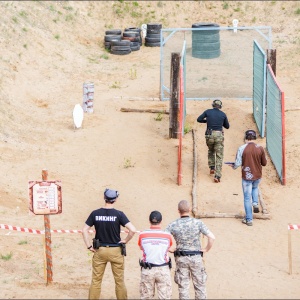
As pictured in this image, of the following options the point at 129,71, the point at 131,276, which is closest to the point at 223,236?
the point at 131,276

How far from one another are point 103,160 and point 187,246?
364 inches

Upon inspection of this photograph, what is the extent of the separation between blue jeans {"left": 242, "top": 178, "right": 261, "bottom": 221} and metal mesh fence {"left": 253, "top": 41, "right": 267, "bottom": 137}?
209 inches

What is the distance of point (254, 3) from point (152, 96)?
→ 13.5 m

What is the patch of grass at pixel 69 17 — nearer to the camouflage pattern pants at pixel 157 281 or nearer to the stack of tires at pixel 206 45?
the stack of tires at pixel 206 45

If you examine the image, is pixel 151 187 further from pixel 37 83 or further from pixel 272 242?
pixel 37 83

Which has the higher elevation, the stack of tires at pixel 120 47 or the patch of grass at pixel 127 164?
the stack of tires at pixel 120 47

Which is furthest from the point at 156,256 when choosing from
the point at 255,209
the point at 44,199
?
the point at 255,209

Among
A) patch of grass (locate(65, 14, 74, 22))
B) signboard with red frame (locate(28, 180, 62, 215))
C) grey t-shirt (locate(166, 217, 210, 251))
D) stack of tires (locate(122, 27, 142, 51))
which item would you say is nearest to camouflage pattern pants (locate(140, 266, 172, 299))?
grey t-shirt (locate(166, 217, 210, 251))

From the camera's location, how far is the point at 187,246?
11.6m

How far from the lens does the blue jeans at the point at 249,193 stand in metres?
16.3

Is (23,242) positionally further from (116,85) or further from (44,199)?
(116,85)

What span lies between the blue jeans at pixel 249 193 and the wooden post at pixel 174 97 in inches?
219

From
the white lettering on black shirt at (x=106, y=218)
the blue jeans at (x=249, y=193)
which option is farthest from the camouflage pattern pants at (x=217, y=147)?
the white lettering on black shirt at (x=106, y=218)

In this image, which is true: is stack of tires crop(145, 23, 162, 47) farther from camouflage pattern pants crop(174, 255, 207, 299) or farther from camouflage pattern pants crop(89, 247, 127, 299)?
camouflage pattern pants crop(174, 255, 207, 299)
